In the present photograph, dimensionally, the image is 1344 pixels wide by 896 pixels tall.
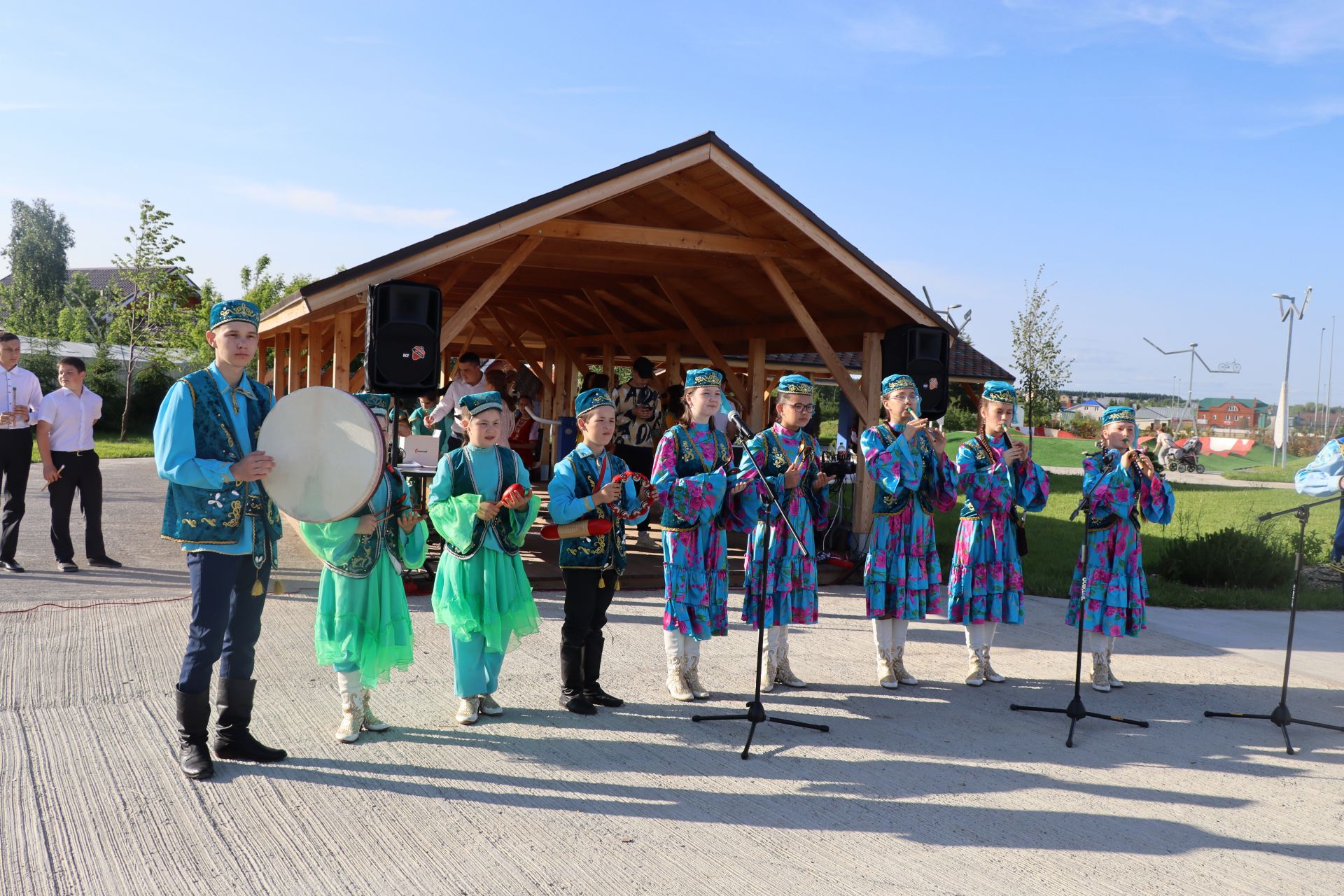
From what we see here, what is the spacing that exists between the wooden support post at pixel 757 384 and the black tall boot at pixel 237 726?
7425 millimetres

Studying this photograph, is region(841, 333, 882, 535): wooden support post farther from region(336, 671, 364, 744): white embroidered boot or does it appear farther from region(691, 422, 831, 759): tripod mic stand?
region(336, 671, 364, 744): white embroidered boot

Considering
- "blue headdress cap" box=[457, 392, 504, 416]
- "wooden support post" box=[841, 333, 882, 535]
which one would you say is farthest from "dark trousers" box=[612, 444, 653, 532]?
"blue headdress cap" box=[457, 392, 504, 416]

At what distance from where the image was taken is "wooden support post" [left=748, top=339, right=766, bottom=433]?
35.1ft

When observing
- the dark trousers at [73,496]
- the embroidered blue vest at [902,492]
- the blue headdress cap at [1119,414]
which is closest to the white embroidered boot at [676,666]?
the embroidered blue vest at [902,492]

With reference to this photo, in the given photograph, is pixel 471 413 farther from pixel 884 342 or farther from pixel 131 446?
pixel 131 446

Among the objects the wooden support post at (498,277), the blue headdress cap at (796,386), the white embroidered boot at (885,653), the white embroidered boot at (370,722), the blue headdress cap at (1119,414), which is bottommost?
the white embroidered boot at (370,722)

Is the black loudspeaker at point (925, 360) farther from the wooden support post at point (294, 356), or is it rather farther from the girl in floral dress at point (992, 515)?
the wooden support post at point (294, 356)

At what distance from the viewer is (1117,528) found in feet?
16.6

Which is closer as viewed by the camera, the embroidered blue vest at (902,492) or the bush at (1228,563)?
the embroidered blue vest at (902,492)

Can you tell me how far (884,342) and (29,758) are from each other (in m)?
6.97

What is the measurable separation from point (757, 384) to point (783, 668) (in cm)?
602

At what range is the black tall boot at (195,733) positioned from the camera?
350 centimetres

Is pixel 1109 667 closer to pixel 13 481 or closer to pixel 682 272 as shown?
pixel 682 272

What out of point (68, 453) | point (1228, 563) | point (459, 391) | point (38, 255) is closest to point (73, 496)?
point (68, 453)
